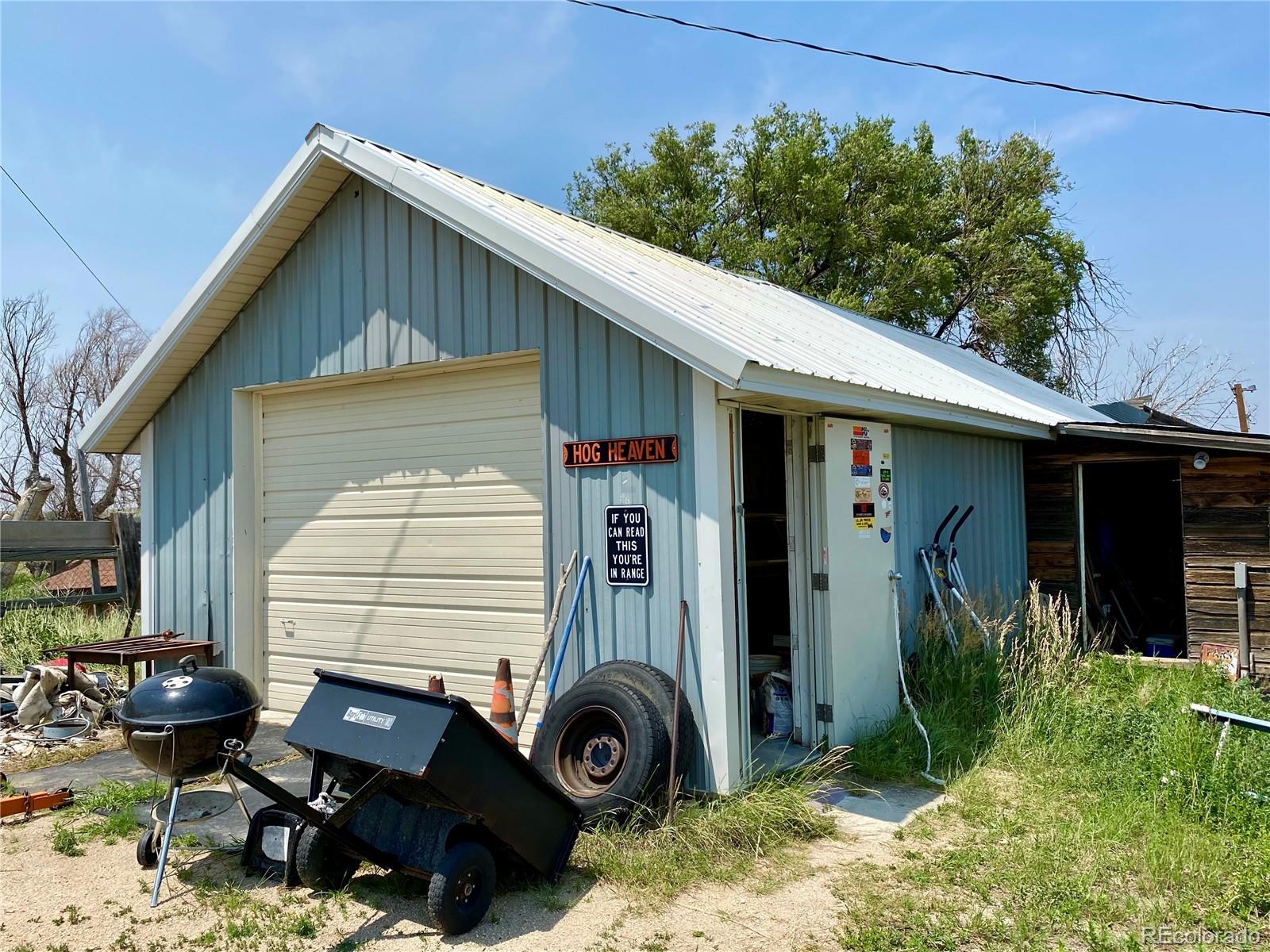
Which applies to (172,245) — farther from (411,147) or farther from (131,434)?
(411,147)

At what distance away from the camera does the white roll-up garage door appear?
20.7 feet

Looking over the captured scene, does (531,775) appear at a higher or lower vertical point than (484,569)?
lower

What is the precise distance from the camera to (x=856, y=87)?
9.29m

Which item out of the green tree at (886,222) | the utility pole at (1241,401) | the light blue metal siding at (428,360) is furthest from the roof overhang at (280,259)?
the utility pole at (1241,401)

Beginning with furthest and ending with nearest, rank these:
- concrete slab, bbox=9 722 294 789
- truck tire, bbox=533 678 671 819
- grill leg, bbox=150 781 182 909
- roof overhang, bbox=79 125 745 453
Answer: concrete slab, bbox=9 722 294 789, roof overhang, bbox=79 125 745 453, truck tire, bbox=533 678 671 819, grill leg, bbox=150 781 182 909

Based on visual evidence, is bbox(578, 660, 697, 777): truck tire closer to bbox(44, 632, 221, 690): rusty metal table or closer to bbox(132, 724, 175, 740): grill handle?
bbox(132, 724, 175, 740): grill handle

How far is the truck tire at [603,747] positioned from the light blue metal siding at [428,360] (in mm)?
401

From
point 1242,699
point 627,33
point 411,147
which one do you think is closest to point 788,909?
point 1242,699

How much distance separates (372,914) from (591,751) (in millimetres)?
1534

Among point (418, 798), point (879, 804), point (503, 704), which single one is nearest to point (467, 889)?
point (418, 798)

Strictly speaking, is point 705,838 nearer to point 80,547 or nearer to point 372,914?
point 372,914

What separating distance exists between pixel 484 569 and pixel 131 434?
4155 millimetres

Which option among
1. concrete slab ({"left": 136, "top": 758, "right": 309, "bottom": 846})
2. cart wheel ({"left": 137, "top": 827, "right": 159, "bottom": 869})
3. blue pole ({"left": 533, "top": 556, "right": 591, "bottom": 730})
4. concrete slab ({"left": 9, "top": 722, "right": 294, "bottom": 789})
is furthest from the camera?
concrete slab ({"left": 9, "top": 722, "right": 294, "bottom": 789})

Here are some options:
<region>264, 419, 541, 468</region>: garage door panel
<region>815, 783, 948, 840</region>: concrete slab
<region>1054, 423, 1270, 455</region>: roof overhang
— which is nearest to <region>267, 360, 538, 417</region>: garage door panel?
<region>264, 419, 541, 468</region>: garage door panel
